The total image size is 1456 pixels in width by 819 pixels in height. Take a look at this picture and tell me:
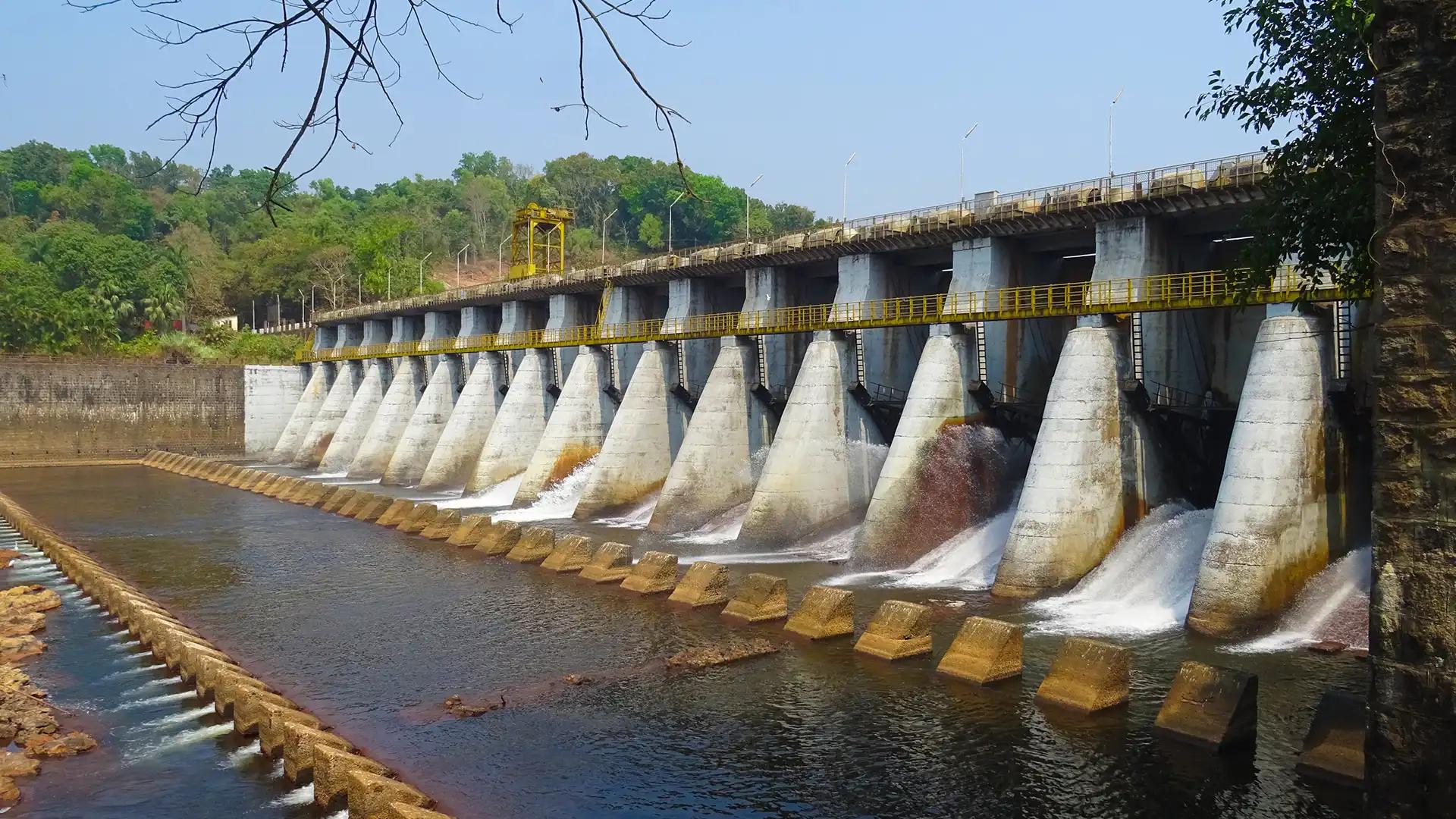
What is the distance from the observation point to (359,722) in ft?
51.9

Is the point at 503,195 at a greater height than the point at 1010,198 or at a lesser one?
greater

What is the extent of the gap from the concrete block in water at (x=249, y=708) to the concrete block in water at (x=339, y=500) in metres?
27.0

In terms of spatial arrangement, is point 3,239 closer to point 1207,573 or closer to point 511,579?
point 511,579

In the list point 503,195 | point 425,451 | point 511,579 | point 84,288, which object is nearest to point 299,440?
point 425,451

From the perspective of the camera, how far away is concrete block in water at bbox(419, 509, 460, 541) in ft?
112

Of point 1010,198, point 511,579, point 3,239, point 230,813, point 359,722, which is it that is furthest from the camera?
point 3,239

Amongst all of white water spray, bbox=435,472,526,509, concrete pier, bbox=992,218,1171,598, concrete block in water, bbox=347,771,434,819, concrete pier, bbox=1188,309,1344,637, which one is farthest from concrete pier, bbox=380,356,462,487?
concrete block in water, bbox=347,771,434,819

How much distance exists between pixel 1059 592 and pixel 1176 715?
9.47 m

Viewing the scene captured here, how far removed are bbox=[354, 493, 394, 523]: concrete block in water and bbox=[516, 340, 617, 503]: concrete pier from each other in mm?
5160

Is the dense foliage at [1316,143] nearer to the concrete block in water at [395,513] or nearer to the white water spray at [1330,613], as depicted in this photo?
the white water spray at [1330,613]

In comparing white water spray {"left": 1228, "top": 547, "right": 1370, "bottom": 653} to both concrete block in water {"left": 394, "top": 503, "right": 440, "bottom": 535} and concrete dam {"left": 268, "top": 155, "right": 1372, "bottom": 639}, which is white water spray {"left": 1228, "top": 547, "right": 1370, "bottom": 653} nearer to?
concrete dam {"left": 268, "top": 155, "right": 1372, "bottom": 639}

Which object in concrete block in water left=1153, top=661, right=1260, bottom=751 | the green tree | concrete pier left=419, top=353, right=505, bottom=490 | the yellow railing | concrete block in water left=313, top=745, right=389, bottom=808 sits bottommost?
concrete block in water left=313, top=745, right=389, bottom=808

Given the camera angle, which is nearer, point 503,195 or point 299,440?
point 299,440

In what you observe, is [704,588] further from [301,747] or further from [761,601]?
[301,747]
